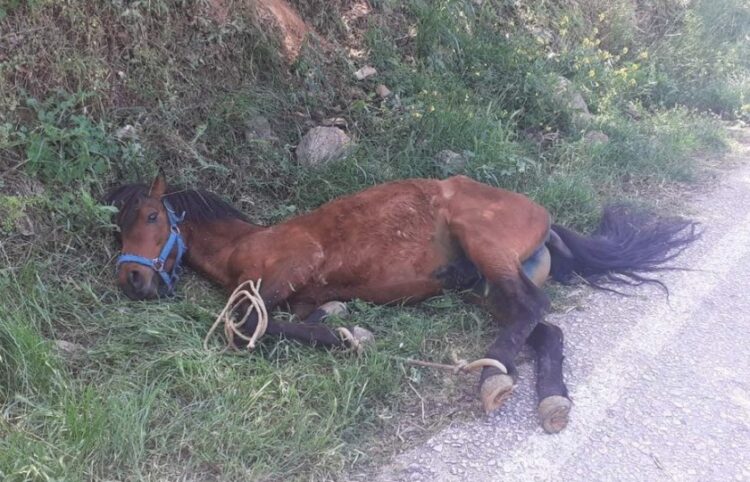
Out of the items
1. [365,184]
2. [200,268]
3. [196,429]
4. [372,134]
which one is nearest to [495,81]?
[372,134]

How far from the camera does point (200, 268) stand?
434 cm

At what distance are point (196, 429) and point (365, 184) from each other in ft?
8.91

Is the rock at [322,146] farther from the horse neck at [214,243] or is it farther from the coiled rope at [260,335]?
the coiled rope at [260,335]

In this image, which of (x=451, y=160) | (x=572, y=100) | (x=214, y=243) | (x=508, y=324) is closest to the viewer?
(x=508, y=324)

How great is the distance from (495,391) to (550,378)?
0.33 m

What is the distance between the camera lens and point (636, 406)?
3.23 m

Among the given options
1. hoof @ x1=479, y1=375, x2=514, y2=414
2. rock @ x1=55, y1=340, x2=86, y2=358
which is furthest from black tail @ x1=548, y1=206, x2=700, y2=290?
rock @ x1=55, y1=340, x2=86, y2=358

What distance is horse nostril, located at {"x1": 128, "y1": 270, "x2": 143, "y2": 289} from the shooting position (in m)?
3.91

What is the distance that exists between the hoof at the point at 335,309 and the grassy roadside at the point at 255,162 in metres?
0.08

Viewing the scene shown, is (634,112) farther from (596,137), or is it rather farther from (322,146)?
(322,146)

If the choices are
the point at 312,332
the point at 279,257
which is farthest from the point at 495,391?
the point at 279,257

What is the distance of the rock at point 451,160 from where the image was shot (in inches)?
217

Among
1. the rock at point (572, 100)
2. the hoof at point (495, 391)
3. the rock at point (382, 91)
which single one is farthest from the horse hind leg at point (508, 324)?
the rock at point (572, 100)

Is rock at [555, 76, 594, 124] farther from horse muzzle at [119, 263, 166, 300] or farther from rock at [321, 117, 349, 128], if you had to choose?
horse muzzle at [119, 263, 166, 300]
